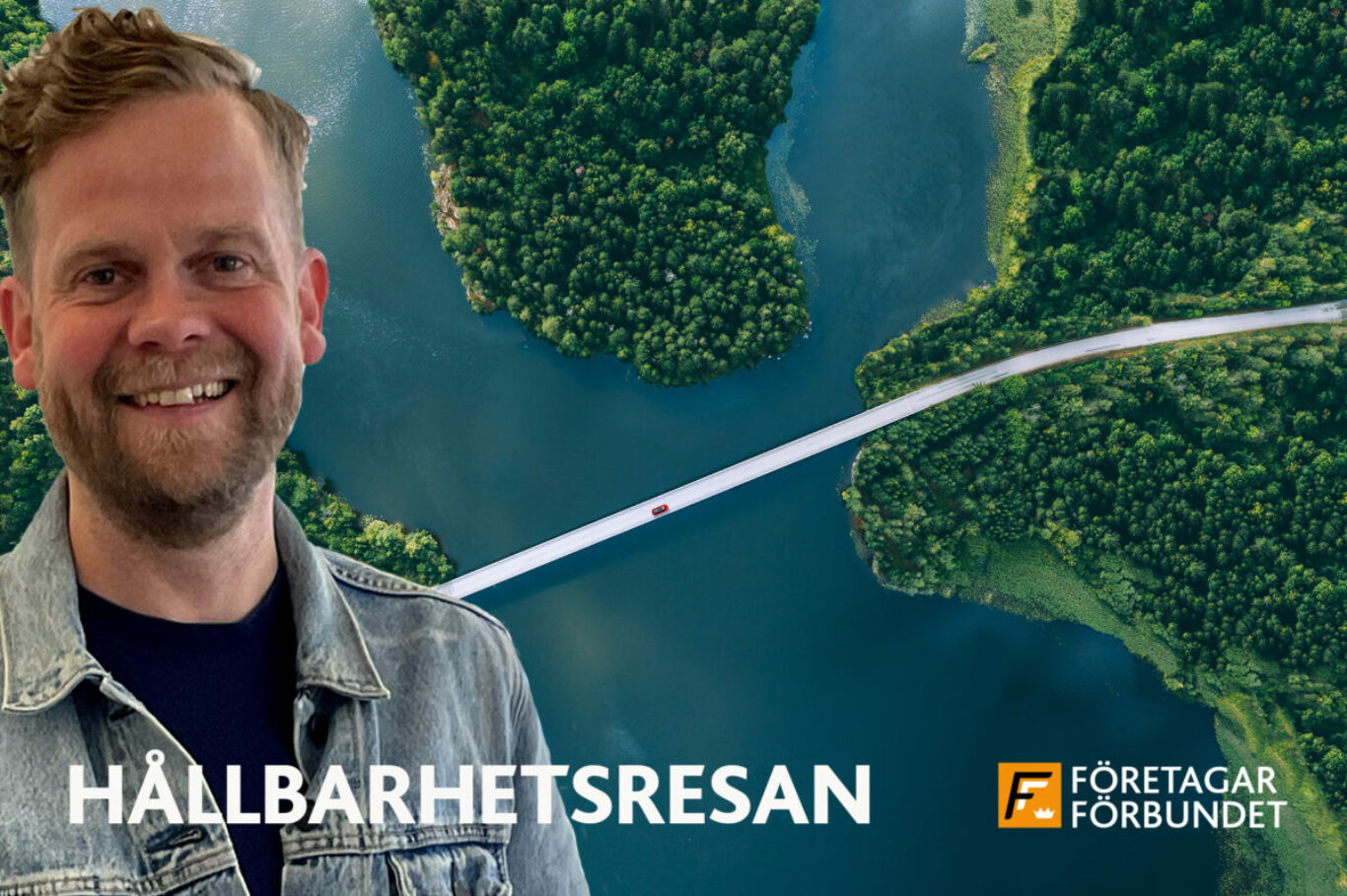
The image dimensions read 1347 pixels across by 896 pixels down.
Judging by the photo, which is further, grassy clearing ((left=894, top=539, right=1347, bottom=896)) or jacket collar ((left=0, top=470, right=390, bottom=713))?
grassy clearing ((left=894, top=539, right=1347, bottom=896))

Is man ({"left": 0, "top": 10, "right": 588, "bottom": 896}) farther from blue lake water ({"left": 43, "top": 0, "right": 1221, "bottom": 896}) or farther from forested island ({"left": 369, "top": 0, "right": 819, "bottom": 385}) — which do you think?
blue lake water ({"left": 43, "top": 0, "right": 1221, "bottom": 896})

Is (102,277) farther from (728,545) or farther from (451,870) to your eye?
(728,545)

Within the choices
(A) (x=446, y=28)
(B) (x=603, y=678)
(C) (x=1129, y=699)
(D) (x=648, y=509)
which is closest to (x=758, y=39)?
(A) (x=446, y=28)

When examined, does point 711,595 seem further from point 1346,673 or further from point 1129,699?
point 1346,673

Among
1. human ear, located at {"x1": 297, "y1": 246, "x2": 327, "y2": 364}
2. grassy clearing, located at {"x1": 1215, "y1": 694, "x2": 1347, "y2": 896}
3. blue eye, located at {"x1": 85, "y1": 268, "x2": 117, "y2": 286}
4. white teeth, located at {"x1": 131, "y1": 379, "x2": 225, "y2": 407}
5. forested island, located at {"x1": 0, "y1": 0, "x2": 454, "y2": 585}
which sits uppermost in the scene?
forested island, located at {"x1": 0, "y1": 0, "x2": 454, "y2": 585}

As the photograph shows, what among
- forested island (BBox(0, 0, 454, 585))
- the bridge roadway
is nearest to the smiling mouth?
forested island (BBox(0, 0, 454, 585))

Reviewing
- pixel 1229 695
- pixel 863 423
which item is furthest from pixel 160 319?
pixel 1229 695

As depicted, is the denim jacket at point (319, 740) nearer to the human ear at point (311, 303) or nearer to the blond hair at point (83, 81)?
the human ear at point (311, 303)
